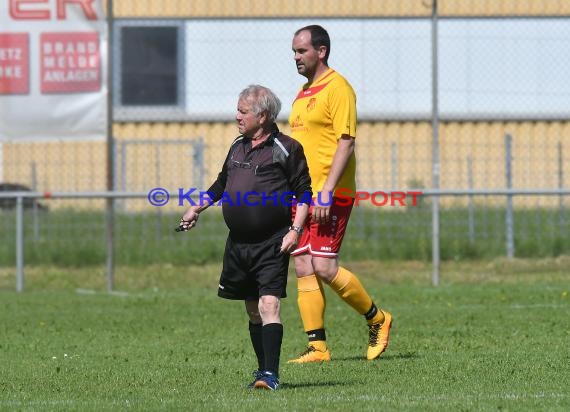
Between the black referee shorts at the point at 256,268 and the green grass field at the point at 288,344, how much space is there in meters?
0.54

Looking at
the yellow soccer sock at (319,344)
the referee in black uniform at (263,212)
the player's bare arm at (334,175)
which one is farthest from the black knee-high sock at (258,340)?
the yellow soccer sock at (319,344)

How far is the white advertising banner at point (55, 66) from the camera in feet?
49.2

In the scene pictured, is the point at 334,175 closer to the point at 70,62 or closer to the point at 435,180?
the point at 435,180

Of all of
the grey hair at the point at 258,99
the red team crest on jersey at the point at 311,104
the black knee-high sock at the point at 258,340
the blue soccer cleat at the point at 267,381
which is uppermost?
the red team crest on jersey at the point at 311,104

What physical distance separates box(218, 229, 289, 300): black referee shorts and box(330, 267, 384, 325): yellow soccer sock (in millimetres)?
1543

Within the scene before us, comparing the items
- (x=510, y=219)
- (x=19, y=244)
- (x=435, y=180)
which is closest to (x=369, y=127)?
(x=510, y=219)

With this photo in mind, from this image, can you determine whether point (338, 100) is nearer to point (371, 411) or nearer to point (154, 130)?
point (371, 411)

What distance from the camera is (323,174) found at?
902 centimetres

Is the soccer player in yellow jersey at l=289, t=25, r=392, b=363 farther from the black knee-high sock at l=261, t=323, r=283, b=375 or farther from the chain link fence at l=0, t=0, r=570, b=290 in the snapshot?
the chain link fence at l=0, t=0, r=570, b=290

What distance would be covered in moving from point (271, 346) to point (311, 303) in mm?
1785

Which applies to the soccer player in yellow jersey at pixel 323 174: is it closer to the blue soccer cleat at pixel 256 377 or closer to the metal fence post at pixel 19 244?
the blue soccer cleat at pixel 256 377

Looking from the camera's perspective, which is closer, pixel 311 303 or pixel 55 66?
pixel 311 303

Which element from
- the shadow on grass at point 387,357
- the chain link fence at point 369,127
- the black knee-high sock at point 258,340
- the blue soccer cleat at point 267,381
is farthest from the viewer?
the chain link fence at point 369,127

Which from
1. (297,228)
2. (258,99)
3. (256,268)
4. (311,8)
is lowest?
(256,268)
